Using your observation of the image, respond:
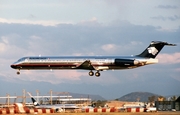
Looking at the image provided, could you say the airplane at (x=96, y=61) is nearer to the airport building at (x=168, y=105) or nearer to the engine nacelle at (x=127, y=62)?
the engine nacelle at (x=127, y=62)

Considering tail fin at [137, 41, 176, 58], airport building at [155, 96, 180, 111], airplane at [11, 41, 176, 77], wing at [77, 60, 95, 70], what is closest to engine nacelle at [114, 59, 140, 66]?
airplane at [11, 41, 176, 77]

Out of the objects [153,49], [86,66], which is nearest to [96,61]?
[86,66]

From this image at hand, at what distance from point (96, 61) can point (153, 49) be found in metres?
11.8

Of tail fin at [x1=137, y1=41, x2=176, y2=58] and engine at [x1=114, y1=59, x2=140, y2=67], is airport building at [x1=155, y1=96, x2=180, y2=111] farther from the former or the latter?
engine at [x1=114, y1=59, x2=140, y2=67]

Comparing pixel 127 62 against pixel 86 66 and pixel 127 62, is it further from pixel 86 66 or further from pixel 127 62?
pixel 86 66

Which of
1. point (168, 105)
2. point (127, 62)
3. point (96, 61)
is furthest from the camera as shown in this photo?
point (168, 105)

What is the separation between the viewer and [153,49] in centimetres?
10131

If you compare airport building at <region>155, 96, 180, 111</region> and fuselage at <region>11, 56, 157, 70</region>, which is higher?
fuselage at <region>11, 56, 157, 70</region>

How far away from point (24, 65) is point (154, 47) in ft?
88.7

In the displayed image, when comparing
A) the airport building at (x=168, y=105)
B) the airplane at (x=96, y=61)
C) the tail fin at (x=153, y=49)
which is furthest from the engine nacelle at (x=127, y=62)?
the airport building at (x=168, y=105)

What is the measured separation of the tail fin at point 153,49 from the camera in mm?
100500

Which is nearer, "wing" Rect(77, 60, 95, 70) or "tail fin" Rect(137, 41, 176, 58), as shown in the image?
"wing" Rect(77, 60, 95, 70)

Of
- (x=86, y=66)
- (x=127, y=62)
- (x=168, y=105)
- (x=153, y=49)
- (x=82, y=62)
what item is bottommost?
(x=168, y=105)

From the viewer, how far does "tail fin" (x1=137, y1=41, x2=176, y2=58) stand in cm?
10050
